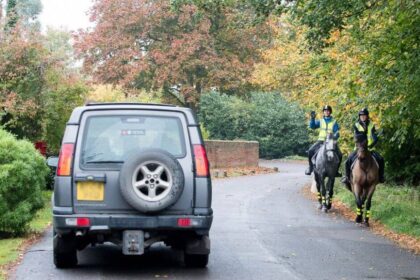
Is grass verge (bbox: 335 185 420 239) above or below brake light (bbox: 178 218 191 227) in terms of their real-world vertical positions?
below

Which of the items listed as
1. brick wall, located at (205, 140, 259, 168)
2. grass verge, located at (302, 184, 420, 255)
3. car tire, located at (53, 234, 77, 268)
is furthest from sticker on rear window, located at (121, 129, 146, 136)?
brick wall, located at (205, 140, 259, 168)

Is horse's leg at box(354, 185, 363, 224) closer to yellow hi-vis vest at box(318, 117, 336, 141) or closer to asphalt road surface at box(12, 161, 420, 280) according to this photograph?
asphalt road surface at box(12, 161, 420, 280)

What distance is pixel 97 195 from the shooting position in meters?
9.91

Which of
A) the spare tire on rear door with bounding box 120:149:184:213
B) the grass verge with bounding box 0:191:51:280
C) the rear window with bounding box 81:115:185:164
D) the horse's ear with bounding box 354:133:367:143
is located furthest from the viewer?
the horse's ear with bounding box 354:133:367:143

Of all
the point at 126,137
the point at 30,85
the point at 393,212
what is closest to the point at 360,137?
the point at 393,212

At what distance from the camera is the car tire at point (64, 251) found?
1039 centimetres

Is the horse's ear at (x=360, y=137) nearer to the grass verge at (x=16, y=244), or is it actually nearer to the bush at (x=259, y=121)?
the grass verge at (x=16, y=244)

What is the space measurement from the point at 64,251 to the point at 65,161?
4.43ft

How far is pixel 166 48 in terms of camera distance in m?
46.7

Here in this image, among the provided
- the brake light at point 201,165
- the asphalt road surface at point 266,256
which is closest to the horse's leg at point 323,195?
the asphalt road surface at point 266,256

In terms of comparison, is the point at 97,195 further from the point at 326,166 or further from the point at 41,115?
the point at 41,115

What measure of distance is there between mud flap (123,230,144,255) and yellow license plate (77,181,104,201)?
1.84 ft

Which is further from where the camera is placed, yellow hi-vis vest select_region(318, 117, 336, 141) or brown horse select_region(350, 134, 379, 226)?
yellow hi-vis vest select_region(318, 117, 336, 141)

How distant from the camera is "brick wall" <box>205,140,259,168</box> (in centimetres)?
4006
